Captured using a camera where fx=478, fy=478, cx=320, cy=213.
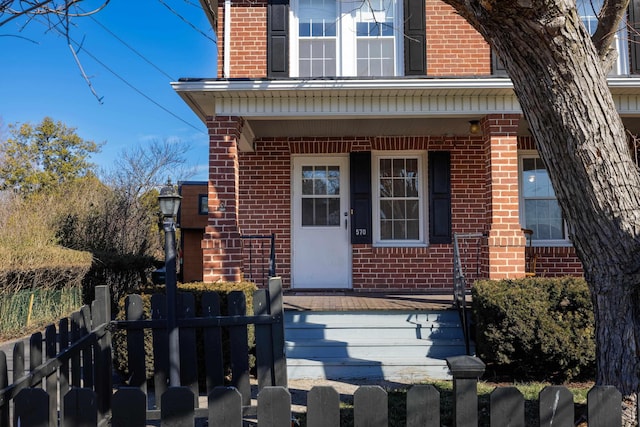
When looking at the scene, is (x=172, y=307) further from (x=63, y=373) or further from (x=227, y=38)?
(x=227, y=38)

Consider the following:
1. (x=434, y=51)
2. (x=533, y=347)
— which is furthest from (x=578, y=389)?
(x=434, y=51)

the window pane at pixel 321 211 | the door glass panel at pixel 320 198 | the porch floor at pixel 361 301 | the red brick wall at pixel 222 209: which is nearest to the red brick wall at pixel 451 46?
the door glass panel at pixel 320 198

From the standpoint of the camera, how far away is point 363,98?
6.83 m

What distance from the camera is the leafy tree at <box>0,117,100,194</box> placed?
2409 centimetres

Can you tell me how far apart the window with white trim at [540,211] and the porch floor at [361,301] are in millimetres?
2241

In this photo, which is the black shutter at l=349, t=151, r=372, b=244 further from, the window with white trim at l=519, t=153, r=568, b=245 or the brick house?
the window with white trim at l=519, t=153, r=568, b=245

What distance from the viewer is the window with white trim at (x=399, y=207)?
8.50 m

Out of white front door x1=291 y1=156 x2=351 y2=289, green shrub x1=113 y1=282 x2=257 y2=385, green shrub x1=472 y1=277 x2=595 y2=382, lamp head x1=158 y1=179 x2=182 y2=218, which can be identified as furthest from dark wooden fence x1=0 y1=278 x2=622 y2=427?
white front door x1=291 y1=156 x2=351 y2=289

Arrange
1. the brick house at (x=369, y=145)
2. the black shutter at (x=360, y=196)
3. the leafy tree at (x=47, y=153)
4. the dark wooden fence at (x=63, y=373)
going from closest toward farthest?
1. the dark wooden fence at (x=63, y=373)
2. the brick house at (x=369, y=145)
3. the black shutter at (x=360, y=196)
4. the leafy tree at (x=47, y=153)

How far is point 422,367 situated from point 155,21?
6.96 metres

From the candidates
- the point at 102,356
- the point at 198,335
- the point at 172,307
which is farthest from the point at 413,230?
the point at 102,356

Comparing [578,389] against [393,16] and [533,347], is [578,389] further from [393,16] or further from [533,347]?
[393,16]

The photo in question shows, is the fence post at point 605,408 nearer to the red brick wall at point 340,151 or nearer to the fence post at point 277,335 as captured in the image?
Answer: the fence post at point 277,335

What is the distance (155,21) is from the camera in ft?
26.8
